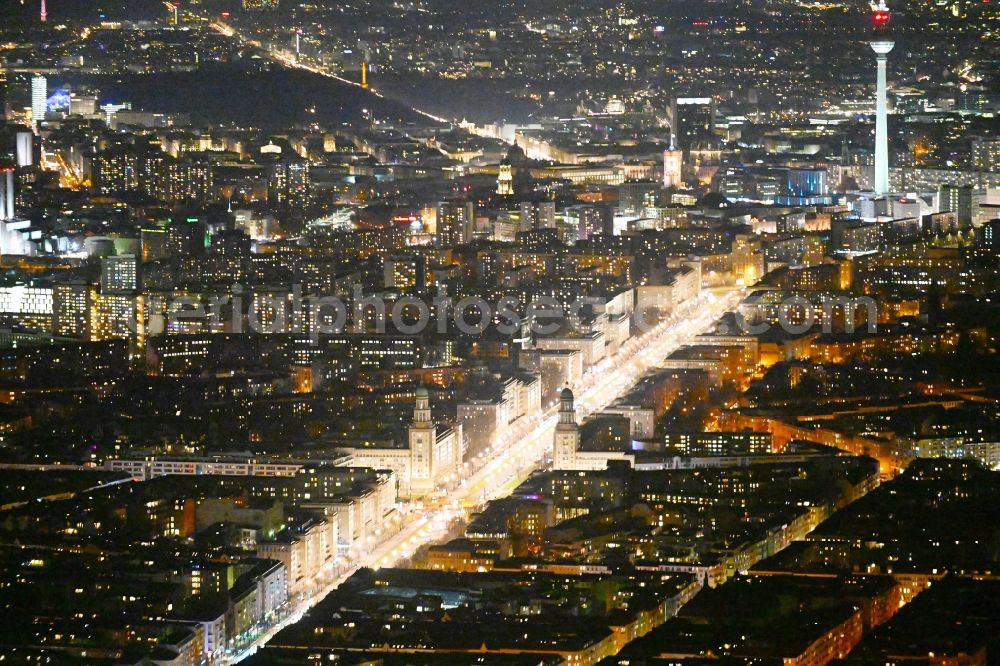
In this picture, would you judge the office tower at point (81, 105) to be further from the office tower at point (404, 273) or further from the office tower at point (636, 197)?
the office tower at point (404, 273)

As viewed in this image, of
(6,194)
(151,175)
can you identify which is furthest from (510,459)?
(151,175)

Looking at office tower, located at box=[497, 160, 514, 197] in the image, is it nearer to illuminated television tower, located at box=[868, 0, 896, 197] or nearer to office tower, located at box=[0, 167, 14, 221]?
Result: illuminated television tower, located at box=[868, 0, 896, 197]

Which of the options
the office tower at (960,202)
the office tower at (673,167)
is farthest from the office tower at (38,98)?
the office tower at (960,202)

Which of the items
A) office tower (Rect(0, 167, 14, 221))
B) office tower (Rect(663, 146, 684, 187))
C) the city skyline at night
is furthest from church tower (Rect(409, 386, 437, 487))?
office tower (Rect(663, 146, 684, 187))

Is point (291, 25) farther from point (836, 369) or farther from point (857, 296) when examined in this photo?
point (836, 369)

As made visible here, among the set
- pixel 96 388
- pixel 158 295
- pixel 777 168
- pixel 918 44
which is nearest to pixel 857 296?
pixel 158 295
